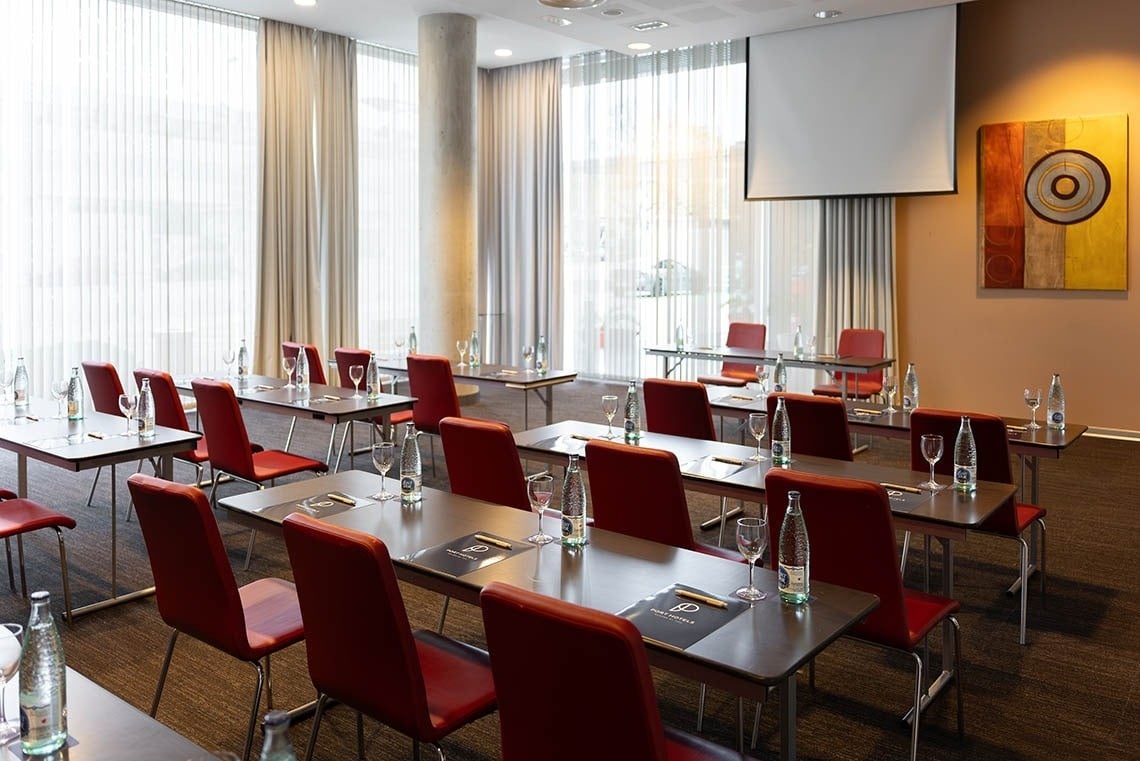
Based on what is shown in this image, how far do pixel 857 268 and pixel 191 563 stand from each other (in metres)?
7.98

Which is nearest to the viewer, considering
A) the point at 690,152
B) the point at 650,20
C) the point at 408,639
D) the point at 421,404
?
the point at 408,639

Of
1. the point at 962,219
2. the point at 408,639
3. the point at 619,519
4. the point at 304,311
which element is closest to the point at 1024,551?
the point at 619,519

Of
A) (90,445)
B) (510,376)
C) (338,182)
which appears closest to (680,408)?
(510,376)

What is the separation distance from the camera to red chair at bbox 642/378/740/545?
5.39 metres

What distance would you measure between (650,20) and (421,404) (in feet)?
14.4

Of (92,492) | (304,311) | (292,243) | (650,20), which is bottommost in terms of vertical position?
(92,492)

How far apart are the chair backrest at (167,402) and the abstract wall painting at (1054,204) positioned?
22.6 ft

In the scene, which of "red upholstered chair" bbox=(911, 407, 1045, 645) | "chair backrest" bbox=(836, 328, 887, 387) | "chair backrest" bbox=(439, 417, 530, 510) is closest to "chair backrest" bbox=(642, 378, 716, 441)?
"red upholstered chair" bbox=(911, 407, 1045, 645)

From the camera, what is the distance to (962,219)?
9.03m

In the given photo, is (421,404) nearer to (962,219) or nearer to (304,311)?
(304,311)

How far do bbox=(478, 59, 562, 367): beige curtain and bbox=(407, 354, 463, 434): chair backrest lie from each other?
548cm

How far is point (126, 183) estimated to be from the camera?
882 centimetres

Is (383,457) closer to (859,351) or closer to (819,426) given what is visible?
(819,426)

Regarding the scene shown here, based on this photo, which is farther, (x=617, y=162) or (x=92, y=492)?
(x=617, y=162)
